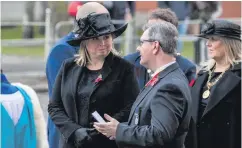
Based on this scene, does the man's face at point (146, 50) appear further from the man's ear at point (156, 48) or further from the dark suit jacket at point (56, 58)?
the dark suit jacket at point (56, 58)

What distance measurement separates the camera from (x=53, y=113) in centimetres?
440

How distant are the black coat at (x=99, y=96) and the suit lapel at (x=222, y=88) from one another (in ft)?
1.90

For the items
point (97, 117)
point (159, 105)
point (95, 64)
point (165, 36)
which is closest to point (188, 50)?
point (95, 64)

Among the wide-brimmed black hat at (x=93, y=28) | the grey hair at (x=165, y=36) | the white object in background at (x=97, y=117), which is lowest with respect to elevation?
the white object in background at (x=97, y=117)

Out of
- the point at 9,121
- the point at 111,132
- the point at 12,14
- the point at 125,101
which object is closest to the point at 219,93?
the point at 125,101

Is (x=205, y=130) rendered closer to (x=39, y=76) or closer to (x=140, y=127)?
(x=140, y=127)

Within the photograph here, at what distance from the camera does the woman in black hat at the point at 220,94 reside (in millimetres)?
4535

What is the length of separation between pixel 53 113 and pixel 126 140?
1011 mm

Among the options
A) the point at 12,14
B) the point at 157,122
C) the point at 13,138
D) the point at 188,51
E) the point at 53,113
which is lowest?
the point at 12,14

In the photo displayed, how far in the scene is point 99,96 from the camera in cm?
425

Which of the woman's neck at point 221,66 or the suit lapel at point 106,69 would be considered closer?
the suit lapel at point 106,69

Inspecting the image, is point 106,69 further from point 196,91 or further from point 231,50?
point 231,50

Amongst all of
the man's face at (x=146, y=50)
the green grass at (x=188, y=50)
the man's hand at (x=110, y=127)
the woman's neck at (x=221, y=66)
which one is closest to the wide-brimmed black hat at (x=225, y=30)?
the woman's neck at (x=221, y=66)

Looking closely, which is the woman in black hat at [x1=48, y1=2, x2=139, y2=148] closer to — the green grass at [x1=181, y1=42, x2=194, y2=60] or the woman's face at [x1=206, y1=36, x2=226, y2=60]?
the woman's face at [x1=206, y1=36, x2=226, y2=60]
